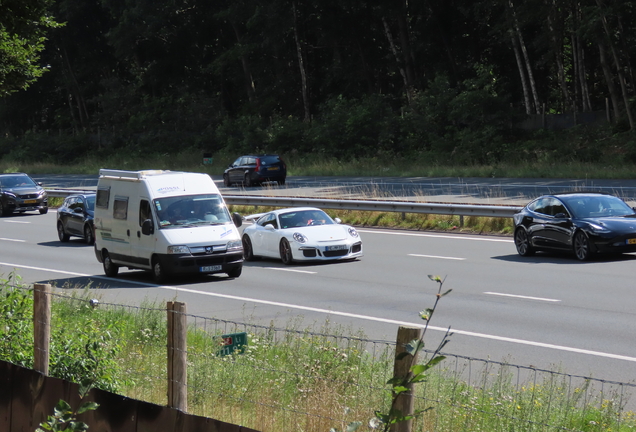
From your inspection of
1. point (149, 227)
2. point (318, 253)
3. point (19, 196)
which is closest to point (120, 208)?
point (149, 227)

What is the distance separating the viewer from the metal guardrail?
2522 cm

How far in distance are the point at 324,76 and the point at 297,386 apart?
68823 millimetres

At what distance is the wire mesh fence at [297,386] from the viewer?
6.59 meters

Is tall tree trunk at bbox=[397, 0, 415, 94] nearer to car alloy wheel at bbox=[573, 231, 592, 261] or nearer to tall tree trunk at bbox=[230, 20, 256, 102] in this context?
tall tree trunk at bbox=[230, 20, 256, 102]

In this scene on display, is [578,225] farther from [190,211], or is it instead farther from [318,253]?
[190,211]

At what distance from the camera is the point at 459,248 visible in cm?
2283

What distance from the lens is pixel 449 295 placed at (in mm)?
15648

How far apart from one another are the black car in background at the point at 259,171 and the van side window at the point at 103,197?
25.2 metres

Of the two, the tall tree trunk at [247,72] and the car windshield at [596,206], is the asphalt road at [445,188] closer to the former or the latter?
the car windshield at [596,206]

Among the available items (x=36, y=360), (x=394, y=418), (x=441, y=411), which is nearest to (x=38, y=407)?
(x=36, y=360)

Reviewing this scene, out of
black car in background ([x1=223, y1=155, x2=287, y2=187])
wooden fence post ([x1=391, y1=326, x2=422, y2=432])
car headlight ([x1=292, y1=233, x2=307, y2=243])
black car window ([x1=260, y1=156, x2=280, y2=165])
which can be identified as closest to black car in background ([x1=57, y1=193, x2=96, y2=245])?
car headlight ([x1=292, y1=233, x2=307, y2=243])

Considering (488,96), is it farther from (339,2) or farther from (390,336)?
(390,336)

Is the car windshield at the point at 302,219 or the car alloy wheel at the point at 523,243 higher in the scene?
the car windshield at the point at 302,219

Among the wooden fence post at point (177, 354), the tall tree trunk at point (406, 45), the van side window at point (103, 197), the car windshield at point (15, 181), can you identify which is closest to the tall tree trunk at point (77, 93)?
the tall tree trunk at point (406, 45)
